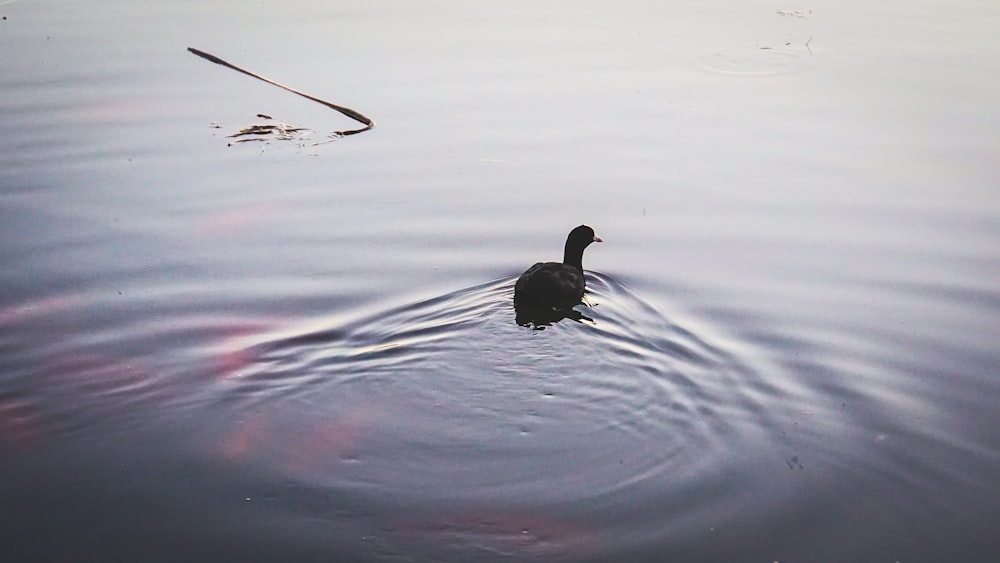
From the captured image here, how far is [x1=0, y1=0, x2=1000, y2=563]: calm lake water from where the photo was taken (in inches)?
255

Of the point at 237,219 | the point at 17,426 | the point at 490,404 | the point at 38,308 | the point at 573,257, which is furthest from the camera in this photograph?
the point at 237,219

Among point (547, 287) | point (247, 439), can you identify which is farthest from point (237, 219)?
point (247, 439)

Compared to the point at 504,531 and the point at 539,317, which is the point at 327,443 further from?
the point at 539,317

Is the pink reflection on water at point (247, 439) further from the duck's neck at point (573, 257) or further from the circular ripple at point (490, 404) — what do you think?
the duck's neck at point (573, 257)

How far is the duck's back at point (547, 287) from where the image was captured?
9.09 meters

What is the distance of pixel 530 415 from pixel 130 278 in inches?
157

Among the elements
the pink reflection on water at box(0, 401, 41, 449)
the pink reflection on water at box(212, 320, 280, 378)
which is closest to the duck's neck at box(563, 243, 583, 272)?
the pink reflection on water at box(212, 320, 280, 378)

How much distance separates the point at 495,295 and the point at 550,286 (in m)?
0.57

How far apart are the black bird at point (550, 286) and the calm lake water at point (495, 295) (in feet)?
0.65

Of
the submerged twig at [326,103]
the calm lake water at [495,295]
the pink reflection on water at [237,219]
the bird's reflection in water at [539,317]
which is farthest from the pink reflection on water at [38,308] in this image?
the submerged twig at [326,103]

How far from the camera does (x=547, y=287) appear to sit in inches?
357

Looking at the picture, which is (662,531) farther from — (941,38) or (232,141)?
(941,38)

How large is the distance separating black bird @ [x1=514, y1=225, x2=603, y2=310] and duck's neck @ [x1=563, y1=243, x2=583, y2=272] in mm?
13

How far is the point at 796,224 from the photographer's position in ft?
35.1
